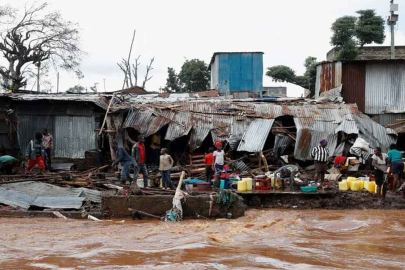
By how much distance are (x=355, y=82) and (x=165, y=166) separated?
32.6 feet

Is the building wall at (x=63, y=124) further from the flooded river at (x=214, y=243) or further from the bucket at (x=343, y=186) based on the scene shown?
the bucket at (x=343, y=186)

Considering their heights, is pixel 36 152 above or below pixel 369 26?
below

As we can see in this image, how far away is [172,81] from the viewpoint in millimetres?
44250

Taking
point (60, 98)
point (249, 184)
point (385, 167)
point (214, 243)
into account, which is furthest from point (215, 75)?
point (214, 243)

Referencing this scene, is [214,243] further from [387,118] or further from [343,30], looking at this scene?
[343,30]

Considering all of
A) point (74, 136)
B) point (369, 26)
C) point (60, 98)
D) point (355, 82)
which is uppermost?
point (369, 26)

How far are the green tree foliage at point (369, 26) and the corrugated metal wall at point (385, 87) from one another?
41.7 ft

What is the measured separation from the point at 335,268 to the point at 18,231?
6.84m

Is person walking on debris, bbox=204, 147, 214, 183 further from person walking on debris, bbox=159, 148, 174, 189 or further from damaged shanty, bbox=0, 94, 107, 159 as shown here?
damaged shanty, bbox=0, 94, 107, 159

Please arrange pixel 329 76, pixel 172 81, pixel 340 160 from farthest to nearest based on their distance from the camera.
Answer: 1. pixel 172 81
2. pixel 329 76
3. pixel 340 160

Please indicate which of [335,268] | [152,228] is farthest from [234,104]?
[335,268]

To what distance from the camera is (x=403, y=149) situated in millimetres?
20375

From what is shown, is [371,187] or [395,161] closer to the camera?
[395,161]

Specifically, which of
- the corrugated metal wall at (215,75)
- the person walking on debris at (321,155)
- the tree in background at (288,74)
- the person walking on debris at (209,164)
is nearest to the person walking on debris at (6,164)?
the person walking on debris at (209,164)
